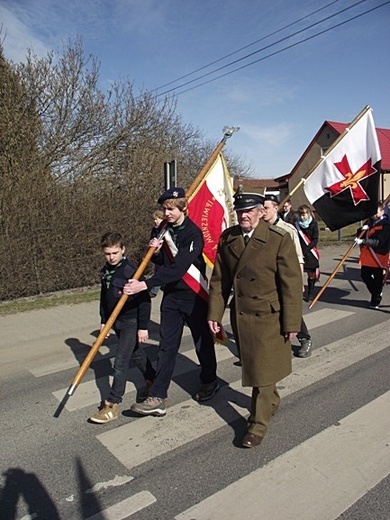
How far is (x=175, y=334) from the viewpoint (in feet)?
13.8

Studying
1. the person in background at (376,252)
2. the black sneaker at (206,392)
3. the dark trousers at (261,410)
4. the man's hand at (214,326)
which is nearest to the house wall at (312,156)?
the person in background at (376,252)

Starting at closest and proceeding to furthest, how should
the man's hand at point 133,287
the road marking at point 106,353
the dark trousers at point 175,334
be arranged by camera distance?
the man's hand at point 133,287
the dark trousers at point 175,334
the road marking at point 106,353

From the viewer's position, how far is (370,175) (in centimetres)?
688

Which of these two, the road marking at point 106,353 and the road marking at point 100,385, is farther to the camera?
the road marking at point 106,353

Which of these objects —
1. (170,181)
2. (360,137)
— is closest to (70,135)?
(170,181)

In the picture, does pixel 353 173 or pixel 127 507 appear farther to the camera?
pixel 353 173

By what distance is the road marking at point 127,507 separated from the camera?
2752 mm

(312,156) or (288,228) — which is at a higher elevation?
(312,156)

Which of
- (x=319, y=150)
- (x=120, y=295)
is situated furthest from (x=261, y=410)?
(x=319, y=150)

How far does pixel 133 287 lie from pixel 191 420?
127 centimetres

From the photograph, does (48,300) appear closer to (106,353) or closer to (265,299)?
(106,353)

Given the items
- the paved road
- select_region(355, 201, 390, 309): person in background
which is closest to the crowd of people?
the paved road

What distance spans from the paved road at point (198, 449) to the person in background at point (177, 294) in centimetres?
32

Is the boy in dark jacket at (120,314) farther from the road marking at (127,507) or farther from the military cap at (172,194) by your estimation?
the road marking at (127,507)
